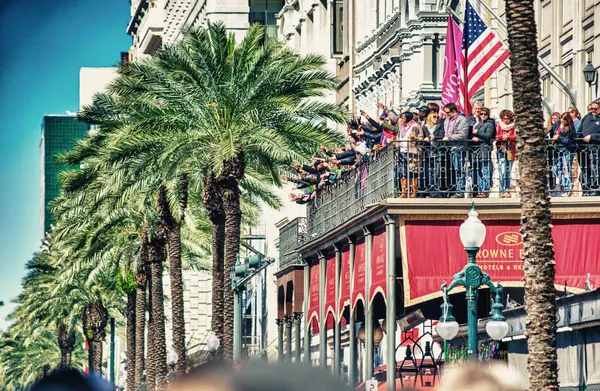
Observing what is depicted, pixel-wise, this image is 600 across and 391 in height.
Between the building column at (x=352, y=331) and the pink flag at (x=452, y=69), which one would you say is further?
the building column at (x=352, y=331)

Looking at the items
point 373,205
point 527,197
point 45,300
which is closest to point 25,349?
point 45,300

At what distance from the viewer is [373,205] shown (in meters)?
28.9

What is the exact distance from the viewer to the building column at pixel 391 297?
1105 inches

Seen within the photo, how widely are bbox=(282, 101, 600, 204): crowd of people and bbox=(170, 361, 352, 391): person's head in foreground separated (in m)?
21.7

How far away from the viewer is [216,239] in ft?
132

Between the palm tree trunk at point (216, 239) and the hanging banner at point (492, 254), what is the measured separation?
1062 centimetres

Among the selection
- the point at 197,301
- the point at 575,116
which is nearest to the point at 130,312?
the point at 197,301

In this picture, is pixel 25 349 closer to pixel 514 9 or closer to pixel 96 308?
pixel 96 308

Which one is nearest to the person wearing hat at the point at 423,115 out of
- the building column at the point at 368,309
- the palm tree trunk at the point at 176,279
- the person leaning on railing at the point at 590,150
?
the person leaning on railing at the point at 590,150

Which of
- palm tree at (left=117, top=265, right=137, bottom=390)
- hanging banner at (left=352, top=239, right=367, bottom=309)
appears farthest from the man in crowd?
palm tree at (left=117, top=265, right=137, bottom=390)

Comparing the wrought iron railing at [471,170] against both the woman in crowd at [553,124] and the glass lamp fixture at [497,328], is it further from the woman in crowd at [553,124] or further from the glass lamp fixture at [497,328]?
the glass lamp fixture at [497,328]

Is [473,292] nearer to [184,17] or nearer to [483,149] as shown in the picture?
[483,149]

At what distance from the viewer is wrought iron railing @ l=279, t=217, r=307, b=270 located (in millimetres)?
A: 43031

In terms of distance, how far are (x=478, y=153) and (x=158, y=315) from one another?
25.9 m
